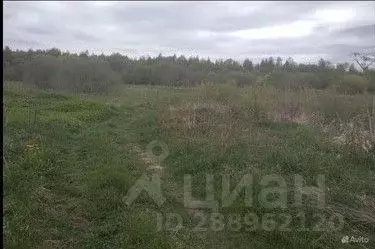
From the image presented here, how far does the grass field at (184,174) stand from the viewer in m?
4.95

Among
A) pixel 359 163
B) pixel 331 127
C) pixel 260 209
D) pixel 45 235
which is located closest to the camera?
pixel 45 235

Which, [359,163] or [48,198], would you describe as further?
[359,163]

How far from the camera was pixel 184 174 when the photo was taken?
292 inches

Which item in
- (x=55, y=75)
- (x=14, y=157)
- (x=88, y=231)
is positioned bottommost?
(x=88, y=231)

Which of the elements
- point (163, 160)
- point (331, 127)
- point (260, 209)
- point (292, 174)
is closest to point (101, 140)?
point (163, 160)

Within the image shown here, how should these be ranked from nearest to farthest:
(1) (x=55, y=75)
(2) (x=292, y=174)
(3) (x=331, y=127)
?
(2) (x=292, y=174), (3) (x=331, y=127), (1) (x=55, y=75)

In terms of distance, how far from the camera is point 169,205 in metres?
5.98

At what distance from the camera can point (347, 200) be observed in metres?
6.10

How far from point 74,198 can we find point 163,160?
9.16 ft

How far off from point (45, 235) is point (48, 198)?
3.71 feet

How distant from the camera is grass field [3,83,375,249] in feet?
16.2

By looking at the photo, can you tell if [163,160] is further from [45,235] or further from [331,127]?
[331,127]

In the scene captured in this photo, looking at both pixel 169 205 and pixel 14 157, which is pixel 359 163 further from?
pixel 14 157

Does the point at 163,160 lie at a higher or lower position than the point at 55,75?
lower
